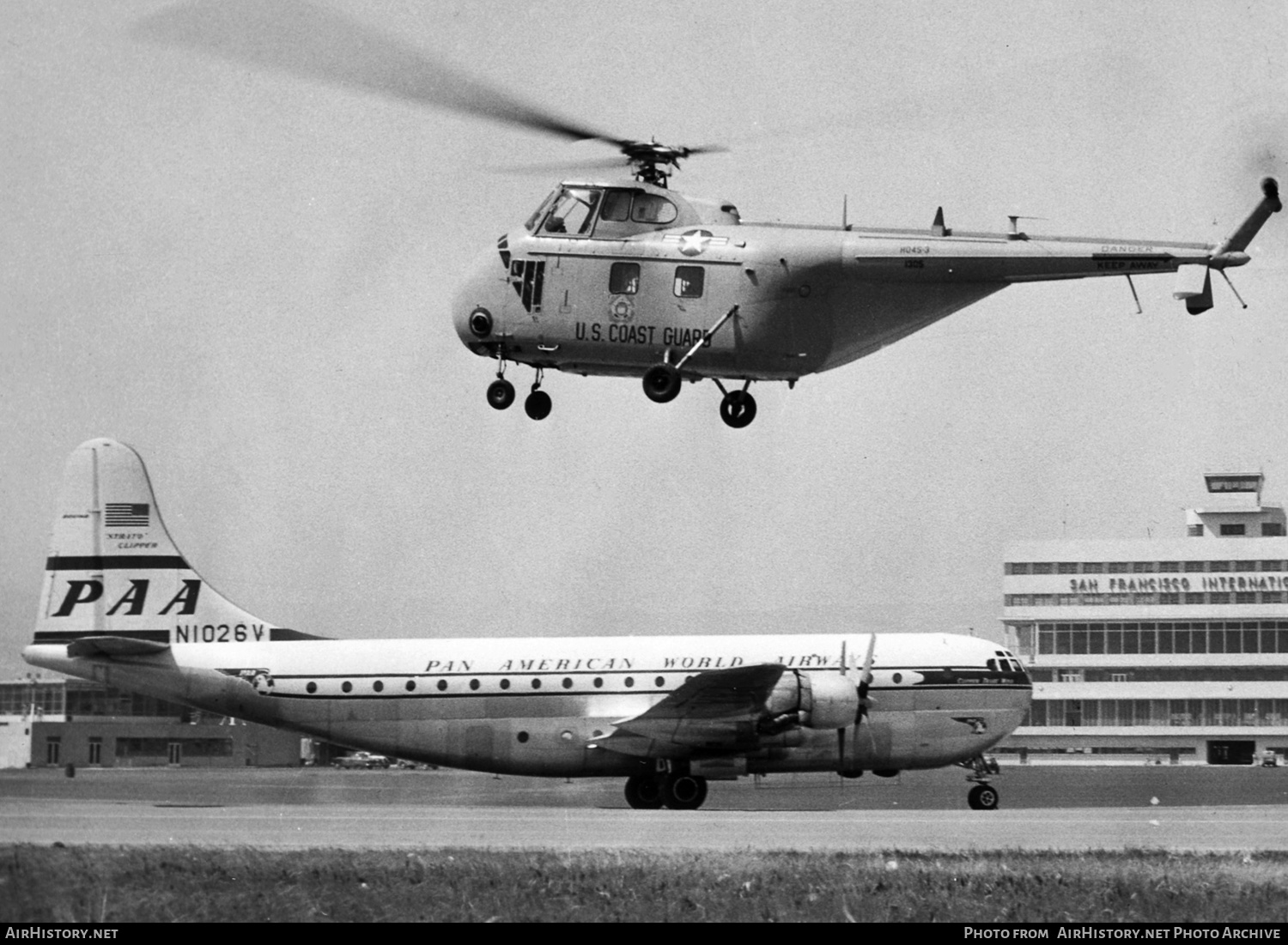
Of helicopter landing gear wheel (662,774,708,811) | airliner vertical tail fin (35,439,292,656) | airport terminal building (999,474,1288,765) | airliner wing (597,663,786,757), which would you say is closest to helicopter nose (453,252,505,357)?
airliner wing (597,663,786,757)

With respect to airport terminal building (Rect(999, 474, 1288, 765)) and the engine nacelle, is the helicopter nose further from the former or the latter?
airport terminal building (Rect(999, 474, 1288, 765))

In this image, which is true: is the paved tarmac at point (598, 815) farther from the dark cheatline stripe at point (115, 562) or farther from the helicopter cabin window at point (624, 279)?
the helicopter cabin window at point (624, 279)

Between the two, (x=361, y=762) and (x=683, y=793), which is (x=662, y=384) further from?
(x=361, y=762)

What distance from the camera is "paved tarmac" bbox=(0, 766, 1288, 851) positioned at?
3056cm

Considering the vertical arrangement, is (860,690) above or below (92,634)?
below

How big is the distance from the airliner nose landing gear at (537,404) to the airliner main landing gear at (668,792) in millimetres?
19607

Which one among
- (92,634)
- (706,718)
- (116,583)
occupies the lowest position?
(706,718)

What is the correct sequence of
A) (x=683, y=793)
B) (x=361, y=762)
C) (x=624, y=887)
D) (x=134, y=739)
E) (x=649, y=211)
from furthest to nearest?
(x=361, y=762) < (x=134, y=739) < (x=683, y=793) < (x=649, y=211) < (x=624, y=887)

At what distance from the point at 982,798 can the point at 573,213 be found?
26.4 metres

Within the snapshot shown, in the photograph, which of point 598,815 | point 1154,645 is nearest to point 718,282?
point 598,815

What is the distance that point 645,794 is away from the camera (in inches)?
1741

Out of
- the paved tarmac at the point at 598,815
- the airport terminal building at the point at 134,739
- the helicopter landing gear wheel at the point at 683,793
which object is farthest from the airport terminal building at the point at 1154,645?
the helicopter landing gear wheel at the point at 683,793

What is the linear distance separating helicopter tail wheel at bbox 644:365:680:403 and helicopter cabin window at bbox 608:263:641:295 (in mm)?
1344
